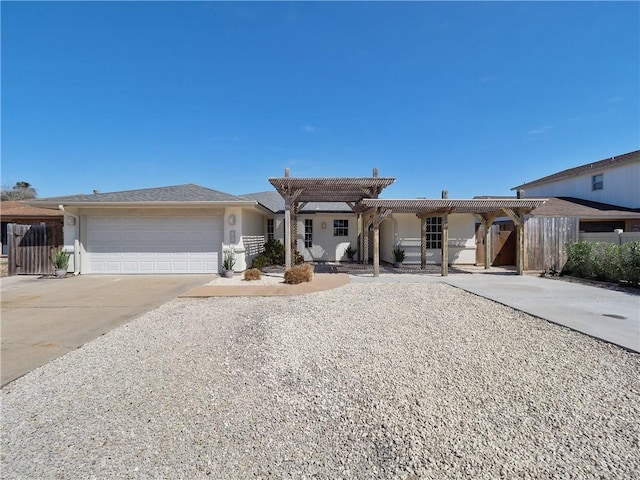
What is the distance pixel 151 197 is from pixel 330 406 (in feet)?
37.9

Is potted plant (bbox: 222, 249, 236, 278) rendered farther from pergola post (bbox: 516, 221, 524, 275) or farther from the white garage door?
pergola post (bbox: 516, 221, 524, 275)

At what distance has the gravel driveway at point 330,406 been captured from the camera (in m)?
2.06

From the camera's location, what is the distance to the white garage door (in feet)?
37.8

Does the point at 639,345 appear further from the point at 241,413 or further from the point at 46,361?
the point at 46,361

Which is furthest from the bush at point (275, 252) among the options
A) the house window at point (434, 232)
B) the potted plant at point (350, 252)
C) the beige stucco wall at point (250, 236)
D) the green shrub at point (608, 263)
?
the green shrub at point (608, 263)

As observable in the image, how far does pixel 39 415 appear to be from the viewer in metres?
2.67

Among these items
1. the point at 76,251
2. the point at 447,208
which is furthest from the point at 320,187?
the point at 76,251

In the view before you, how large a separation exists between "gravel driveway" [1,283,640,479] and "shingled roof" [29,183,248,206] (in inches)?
287

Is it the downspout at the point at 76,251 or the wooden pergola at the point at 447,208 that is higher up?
the wooden pergola at the point at 447,208

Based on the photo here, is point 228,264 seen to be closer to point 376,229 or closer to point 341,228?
point 376,229

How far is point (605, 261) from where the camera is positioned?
30.6 ft

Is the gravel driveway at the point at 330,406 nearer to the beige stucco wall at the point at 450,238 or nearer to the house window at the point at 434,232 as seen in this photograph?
the beige stucco wall at the point at 450,238

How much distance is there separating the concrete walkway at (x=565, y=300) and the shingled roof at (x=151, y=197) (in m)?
6.45

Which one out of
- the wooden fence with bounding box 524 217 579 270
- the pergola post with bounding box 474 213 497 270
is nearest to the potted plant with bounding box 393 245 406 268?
the pergola post with bounding box 474 213 497 270
